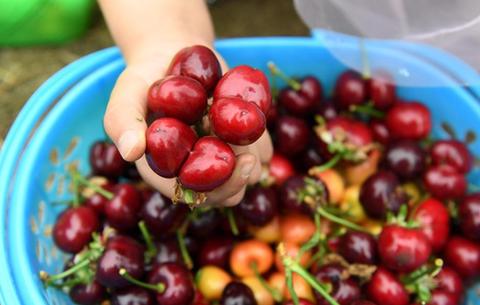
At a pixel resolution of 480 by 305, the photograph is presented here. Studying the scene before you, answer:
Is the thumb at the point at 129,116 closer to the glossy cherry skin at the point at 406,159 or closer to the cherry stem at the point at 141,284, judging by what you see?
the cherry stem at the point at 141,284

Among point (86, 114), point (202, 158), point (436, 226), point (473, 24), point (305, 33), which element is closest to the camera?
point (202, 158)

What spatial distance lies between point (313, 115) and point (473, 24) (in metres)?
0.39

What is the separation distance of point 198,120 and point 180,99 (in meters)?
0.06

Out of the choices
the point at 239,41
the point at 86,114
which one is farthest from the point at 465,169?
the point at 86,114

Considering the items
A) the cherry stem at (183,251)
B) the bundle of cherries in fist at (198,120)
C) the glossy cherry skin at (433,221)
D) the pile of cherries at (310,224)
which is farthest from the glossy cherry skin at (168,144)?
the glossy cherry skin at (433,221)

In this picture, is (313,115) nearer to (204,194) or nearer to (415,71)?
(415,71)

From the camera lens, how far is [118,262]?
0.92 meters

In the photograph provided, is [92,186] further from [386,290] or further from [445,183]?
[445,183]

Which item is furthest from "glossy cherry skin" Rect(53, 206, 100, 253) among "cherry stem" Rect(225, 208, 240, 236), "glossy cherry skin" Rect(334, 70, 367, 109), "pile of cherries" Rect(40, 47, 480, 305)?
"glossy cherry skin" Rect(334, 70, 367, 109)

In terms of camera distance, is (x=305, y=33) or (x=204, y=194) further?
(x=305, y=33)

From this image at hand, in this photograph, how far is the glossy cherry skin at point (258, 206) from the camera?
1.00 m

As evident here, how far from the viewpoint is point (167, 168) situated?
663 mm

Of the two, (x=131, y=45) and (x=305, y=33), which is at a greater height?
(x=131, y=45)

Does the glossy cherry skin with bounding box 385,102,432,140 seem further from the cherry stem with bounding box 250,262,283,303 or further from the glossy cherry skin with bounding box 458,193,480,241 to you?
the cherry stem with bounding box 250,262,283,303
